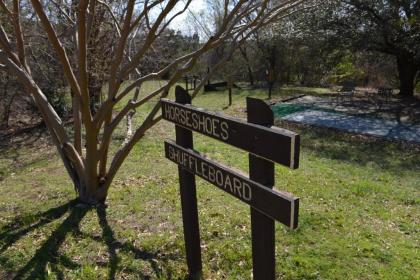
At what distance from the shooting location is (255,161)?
→ 237 centimetres

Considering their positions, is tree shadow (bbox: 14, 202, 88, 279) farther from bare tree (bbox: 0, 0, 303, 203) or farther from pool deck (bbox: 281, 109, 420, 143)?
pool deck (bbox: 281, 109, 420, 143)

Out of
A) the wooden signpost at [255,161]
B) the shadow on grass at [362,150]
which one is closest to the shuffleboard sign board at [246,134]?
the wooden signpost at [255,161]

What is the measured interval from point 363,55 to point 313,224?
49.1 ft

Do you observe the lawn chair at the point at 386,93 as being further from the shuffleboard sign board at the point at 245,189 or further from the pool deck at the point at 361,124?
the shuffleboard sign board at the point at 245,189

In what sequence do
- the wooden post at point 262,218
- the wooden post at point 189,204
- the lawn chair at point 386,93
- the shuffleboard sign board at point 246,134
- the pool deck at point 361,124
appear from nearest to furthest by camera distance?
the shuffleboard sign board at point 246,134 < the wooden post at point 262,218 < the wooden post at point 189,204 < the pool deck at point 361,124 < the lawn chair at point 386,93

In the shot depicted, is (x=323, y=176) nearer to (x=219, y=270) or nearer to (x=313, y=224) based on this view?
(x=313, y=224)

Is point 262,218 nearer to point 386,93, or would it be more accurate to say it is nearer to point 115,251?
point 115,251

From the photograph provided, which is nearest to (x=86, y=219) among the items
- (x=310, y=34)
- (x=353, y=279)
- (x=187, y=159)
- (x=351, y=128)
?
(x=187, y=159)

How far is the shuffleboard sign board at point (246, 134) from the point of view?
81.4 inches

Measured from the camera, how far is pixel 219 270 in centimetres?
385

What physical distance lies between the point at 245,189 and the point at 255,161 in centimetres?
22

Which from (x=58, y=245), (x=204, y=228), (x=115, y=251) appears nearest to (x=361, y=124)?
(x=204, y=228)

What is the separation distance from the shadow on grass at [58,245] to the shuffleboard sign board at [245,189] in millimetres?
1347

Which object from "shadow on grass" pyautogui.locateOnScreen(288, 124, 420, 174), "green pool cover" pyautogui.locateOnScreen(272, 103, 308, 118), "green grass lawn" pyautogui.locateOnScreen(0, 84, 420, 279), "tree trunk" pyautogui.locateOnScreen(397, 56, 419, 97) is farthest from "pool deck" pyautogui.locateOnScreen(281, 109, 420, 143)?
"tree trunk" pyautogui.locateOnScreen(397, 56, 419, 97)
